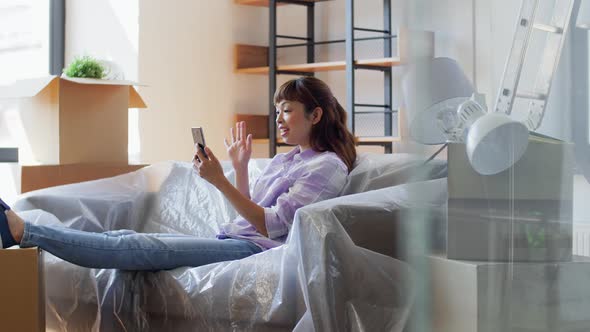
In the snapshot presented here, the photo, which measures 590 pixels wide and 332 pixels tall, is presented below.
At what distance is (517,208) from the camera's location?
0.96 m

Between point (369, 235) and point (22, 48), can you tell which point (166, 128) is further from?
point (369, 235)

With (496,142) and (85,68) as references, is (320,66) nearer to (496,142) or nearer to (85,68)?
(85,68)

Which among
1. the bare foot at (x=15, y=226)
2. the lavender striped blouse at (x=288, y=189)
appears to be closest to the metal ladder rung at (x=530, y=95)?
the lavender striped blouse at (x=288, y=189)

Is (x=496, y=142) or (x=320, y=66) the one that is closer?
(x=496, y=142)

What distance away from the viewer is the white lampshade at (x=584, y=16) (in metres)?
0.86

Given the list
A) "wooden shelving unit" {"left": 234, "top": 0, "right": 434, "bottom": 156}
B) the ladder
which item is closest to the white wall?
"wooden shelving unit" {"left": 234, "top": 0, "right": 434, "bottom": 156}

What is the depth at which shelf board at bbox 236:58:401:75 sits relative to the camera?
3.91 metres

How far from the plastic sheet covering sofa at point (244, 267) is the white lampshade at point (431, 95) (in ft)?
0.13

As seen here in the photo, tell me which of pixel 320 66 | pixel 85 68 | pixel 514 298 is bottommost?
pixel 514 298

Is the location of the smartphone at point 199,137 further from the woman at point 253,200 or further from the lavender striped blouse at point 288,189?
the lavender striped blouse at point 288,189

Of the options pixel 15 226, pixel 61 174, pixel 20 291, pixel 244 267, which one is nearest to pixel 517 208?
pixel 244 267

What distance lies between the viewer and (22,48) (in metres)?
3.96

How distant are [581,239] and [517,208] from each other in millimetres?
88

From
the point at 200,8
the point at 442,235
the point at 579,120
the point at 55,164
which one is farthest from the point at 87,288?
the point at 200,8
